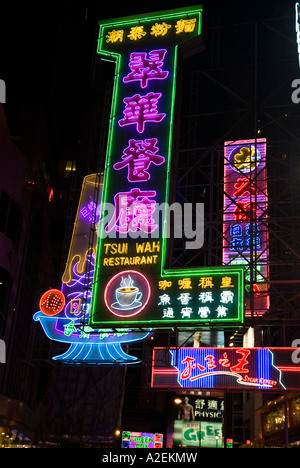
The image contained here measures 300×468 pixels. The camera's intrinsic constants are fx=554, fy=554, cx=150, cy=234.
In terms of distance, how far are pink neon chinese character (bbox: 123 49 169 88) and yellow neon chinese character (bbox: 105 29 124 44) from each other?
102 centimetres

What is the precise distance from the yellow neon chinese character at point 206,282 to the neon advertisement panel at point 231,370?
3.30 metres

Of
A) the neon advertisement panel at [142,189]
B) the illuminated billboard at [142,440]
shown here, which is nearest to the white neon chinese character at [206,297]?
the neon advertisement panel at [142,189]

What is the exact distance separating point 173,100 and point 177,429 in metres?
27.7

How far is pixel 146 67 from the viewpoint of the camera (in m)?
18.2

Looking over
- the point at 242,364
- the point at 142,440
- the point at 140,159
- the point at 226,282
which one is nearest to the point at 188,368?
the point at 242,364

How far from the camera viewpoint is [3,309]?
69.6 feet

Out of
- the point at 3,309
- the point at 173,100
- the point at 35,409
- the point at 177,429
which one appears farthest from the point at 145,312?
the point at 177,429

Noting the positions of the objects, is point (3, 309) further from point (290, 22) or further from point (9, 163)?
point (290, 22)

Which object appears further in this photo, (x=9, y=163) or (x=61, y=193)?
(x=61, y=193)

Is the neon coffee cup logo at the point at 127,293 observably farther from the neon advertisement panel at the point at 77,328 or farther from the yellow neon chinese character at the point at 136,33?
the yellow neon chinese character at the point at 136,33

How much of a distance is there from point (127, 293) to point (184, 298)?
1.68 meters

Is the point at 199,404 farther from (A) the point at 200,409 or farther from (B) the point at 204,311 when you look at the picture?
(B) the point at 204,311

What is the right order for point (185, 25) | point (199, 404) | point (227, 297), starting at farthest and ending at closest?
1. point (199, 404)
2. point (185, 25)
3. point (227, 297)

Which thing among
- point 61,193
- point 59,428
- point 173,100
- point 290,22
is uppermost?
point 61,193
